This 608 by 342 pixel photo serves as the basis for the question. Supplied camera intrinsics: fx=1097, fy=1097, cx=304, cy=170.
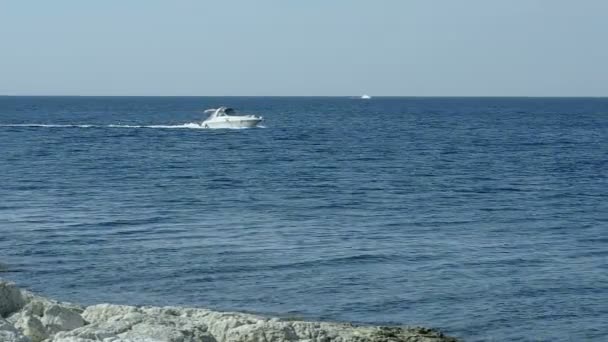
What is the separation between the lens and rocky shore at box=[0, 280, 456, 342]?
1160 centimetres

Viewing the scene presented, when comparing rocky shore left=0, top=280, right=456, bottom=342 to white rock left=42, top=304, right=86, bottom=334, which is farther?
white rock left=42, top=304, right=86, bottom=334

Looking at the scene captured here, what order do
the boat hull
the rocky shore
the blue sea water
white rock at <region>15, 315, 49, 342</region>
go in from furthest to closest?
the boat hull → the blue sea water → white rock at <region>15, 315, 49, 342</region> → the rocky shore

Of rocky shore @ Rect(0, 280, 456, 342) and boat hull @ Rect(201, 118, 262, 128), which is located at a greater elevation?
boat hull @ Rect(201, 118, 262, 128)

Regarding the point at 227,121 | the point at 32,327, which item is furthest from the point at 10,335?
the point at 227,121

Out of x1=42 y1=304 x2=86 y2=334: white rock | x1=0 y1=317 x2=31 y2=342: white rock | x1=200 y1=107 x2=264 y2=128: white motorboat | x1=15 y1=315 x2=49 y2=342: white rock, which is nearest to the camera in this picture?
x1=0 y1=317 x2=31 y2=342: white rock

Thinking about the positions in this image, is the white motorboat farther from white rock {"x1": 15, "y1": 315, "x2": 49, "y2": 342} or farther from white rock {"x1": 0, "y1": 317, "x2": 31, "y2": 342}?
white rock {"x1": 0, "y1": 317, "x2": 31, "y2": 342}

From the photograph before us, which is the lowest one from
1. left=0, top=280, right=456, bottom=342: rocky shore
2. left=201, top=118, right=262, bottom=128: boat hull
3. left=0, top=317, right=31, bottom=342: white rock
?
left=0, top=280, right=456, bottom=342: rocky shore

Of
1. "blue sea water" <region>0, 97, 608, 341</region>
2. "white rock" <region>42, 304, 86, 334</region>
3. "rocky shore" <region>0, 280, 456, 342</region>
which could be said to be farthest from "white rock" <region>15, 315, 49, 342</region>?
"blue sea water" <region>0, 97, 608, 341</region>

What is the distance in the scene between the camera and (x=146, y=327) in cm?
1199

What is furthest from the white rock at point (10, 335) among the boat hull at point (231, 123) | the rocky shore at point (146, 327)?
Answer: the boat hull at point (231, 123)

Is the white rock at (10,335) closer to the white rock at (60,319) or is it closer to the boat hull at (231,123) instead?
the white rock at (60,319)

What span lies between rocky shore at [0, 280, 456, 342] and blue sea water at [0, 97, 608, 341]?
328cm

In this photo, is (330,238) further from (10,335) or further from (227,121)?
(227,121)

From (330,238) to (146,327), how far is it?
1799cm
